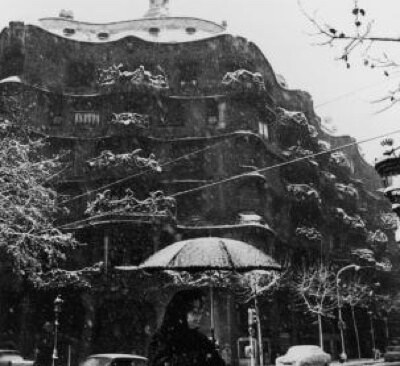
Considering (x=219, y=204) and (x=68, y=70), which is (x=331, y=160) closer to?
(x=219, y=204)

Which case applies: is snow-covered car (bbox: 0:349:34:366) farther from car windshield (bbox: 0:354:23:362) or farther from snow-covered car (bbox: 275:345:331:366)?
snow-covered car (bbox: 275:345:331:366)

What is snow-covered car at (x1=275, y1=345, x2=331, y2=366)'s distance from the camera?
25.2 metres

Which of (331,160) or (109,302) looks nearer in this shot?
(109,302)

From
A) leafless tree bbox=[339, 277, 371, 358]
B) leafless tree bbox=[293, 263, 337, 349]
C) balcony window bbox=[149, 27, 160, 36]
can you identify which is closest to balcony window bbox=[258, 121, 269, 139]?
leafless tree bbox=[293, 263, 337, 349]

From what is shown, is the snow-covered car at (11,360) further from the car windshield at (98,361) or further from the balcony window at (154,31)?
the balcony window at (154,31)

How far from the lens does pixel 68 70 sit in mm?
39125

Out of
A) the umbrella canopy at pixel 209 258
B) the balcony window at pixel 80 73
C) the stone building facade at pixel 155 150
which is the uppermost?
the balcony window at pixel 80 73

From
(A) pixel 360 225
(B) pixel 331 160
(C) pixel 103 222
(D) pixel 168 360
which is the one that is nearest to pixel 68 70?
(C) pixel 103 222

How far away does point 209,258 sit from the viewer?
364 inches

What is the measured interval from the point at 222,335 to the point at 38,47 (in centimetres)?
2257

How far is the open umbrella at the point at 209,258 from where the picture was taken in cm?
917

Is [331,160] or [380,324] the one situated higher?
[331,160]

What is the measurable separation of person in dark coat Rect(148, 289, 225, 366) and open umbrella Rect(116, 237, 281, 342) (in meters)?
2.66

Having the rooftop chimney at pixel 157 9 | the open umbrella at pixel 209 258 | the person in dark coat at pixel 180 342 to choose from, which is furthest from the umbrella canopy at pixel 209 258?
the rooftop chimney at pixel 157 9
